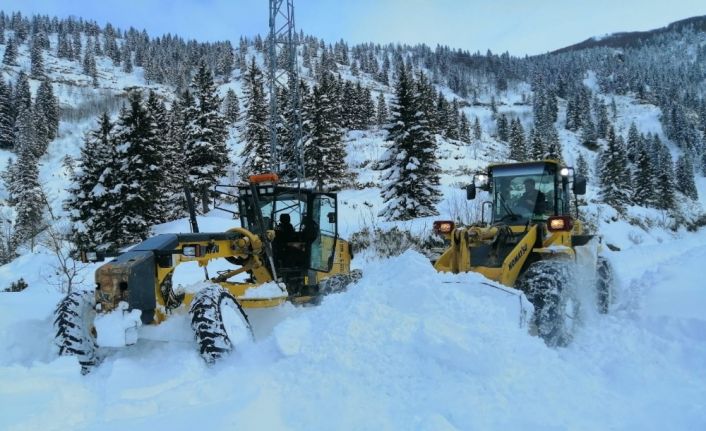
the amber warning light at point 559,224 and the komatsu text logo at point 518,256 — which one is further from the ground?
the amber warning light at point 559,224

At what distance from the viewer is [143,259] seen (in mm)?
4480

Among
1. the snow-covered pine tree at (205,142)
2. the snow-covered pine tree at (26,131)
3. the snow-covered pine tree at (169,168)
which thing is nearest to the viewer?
the snow-covered pine tree at (169,168)

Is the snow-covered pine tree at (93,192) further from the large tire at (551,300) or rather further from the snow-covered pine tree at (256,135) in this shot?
the large tire at (551,300)

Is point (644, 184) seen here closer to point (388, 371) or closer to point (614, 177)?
point (614, 177)

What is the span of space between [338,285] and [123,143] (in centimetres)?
2360

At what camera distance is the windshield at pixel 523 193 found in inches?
333

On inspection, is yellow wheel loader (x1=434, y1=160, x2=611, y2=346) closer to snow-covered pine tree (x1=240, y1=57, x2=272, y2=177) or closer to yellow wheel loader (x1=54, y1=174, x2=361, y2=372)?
yellow wheel loader (x1=54, y1=174, x2=361, y2=372)

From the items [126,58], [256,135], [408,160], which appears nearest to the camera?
[408,160]

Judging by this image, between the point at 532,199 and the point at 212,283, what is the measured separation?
220 inches

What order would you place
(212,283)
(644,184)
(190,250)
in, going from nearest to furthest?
(190,250)
(212,283)
(644,184)

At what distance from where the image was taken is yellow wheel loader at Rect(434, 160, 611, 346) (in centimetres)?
609

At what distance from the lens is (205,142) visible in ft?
118

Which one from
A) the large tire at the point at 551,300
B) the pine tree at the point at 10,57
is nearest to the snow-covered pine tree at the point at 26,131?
the pine tree at the point at 10,57

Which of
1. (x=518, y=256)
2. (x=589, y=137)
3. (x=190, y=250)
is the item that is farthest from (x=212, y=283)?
(x=589, y=137)
